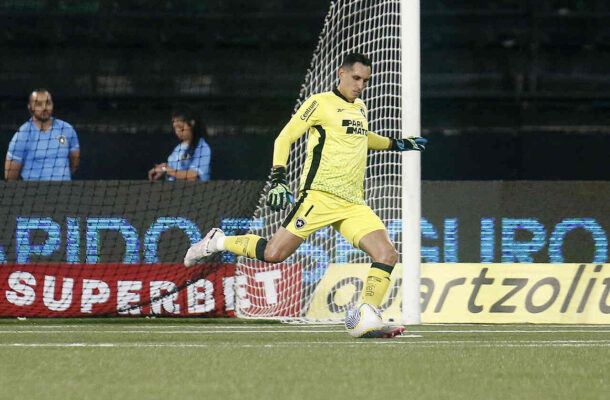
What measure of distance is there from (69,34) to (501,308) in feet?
19.7

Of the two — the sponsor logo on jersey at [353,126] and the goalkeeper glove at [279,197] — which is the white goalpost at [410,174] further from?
the goalkeeper glove at [279,197]

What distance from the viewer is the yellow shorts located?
7406 mm

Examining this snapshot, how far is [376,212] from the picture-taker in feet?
30.3

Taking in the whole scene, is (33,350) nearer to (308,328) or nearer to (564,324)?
(308,328)

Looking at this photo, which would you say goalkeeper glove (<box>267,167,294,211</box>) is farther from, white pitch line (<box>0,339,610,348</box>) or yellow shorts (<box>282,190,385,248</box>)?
white pitch line (<box>0,339,610,348</box>)

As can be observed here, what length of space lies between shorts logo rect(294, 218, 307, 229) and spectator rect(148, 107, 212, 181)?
298cm

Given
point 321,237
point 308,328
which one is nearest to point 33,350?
point 308,328

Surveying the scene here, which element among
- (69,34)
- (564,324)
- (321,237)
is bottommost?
(564,324)

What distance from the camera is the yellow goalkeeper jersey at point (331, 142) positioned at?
7.41m

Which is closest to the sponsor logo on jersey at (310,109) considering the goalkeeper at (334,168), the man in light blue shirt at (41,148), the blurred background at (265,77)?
the goalkeeper at (334,168)

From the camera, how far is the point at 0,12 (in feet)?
43.8

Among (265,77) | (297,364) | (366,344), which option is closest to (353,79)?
(366,344)

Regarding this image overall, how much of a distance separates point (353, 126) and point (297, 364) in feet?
7.71

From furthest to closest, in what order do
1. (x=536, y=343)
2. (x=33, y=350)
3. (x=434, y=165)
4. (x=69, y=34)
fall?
(x=69, y=34), (x=434, y=165), (x=536, y=343), (x=33, y=350)
